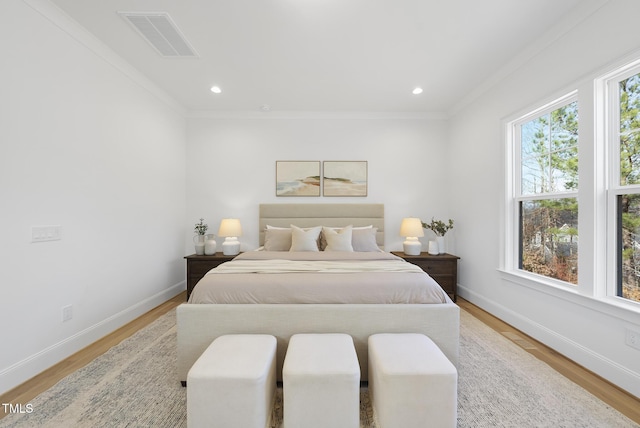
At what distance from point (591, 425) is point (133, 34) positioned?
421 cm

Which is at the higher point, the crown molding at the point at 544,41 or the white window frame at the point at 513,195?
the crown molding at the point at 544,41

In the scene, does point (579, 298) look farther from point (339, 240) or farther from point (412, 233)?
point (339, 240)

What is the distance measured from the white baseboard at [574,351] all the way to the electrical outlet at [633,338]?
17 cm

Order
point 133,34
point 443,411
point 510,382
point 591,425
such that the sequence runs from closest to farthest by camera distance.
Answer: point 443,411, point 591,425, point 510,382, point 133,34

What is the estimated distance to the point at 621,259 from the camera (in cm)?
204

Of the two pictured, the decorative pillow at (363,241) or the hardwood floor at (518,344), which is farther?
the decorative pillow at (363,241)

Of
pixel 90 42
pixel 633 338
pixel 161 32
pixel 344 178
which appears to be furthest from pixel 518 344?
pixel 90 42

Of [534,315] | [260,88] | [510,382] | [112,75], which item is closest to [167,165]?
[112,75]

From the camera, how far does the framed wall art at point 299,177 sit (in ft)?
14.4

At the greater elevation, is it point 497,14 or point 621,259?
point 497,14

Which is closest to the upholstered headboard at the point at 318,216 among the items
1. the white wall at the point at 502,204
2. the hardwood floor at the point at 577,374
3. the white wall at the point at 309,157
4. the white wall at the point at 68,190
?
the white wall at the point at 309,157

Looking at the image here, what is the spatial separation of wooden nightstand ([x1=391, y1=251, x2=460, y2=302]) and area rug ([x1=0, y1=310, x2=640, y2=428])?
1399 millimetres

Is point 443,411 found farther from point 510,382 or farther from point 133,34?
point 133,34

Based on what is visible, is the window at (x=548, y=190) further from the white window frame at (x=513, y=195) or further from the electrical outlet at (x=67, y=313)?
the electrical outlet at (x=67, y=313)
